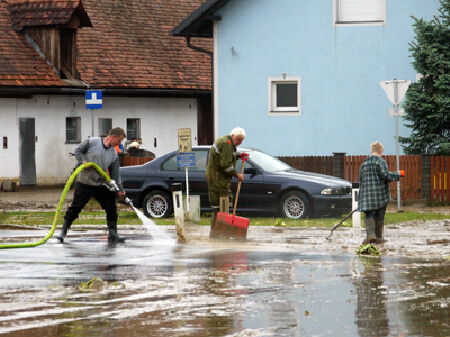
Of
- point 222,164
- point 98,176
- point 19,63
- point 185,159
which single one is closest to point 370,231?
point 222,164

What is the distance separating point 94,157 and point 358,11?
15209mm

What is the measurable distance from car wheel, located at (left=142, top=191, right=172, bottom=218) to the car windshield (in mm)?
1961

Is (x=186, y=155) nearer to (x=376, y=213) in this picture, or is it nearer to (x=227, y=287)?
(x=376, y=213)

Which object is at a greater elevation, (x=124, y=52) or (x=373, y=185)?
(x=124, y=52)

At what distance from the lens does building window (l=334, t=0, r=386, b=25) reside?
29.7 metres

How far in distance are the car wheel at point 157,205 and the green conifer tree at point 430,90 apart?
24.8 ft

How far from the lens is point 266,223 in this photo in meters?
20.4

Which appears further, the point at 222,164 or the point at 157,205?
the point at 157,205

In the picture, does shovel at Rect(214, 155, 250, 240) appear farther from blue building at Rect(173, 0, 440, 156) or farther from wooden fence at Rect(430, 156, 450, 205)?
blue building at Rect(173, 0, 440, 156)

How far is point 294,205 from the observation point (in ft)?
71.2

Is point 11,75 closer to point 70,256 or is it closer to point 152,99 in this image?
point 152,99

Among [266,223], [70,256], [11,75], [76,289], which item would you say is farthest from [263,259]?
[11,75]

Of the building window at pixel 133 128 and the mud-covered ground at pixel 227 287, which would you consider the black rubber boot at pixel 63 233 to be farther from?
the building window at pixel 133 128

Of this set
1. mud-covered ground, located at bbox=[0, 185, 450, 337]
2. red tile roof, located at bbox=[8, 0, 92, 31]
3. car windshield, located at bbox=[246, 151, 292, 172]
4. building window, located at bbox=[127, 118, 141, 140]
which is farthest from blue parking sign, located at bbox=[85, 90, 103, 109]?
mud-covered ground, located at bbox=[0, 185, 450, 337]
